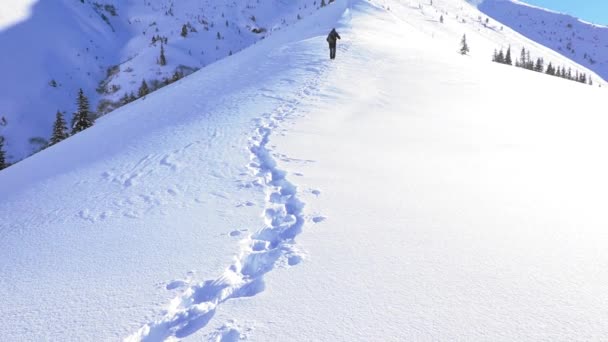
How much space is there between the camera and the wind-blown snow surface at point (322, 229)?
13.0 feet

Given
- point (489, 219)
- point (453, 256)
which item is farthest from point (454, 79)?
point (453, 256)

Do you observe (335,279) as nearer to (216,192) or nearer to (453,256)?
(453,256)

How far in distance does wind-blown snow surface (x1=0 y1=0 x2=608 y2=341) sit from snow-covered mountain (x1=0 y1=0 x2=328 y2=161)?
66625 mm

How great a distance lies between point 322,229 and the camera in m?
5.77

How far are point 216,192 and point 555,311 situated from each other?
18.7 ft

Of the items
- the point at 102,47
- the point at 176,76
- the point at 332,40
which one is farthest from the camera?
the point at 102,47

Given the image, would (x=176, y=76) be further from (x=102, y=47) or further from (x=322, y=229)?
(x=322, y=229)

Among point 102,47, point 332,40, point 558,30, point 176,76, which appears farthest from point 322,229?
point 558,30

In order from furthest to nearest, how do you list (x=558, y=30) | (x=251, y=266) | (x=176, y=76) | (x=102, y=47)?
(x=558, y=30) < (x=102, y=47) < (x=176, y=76) < (x=251, y=266)

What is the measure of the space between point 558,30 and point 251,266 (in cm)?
22135

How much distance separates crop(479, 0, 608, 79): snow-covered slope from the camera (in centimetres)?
16712

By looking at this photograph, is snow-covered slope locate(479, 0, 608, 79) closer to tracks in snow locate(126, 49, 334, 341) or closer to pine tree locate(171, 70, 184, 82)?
pine tree locate(171, 70, 184, 82)

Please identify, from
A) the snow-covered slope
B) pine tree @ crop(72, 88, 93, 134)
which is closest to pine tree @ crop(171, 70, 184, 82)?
pine tree @ crop(72, 88, 93, 134)

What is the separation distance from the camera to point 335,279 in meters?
4.55
